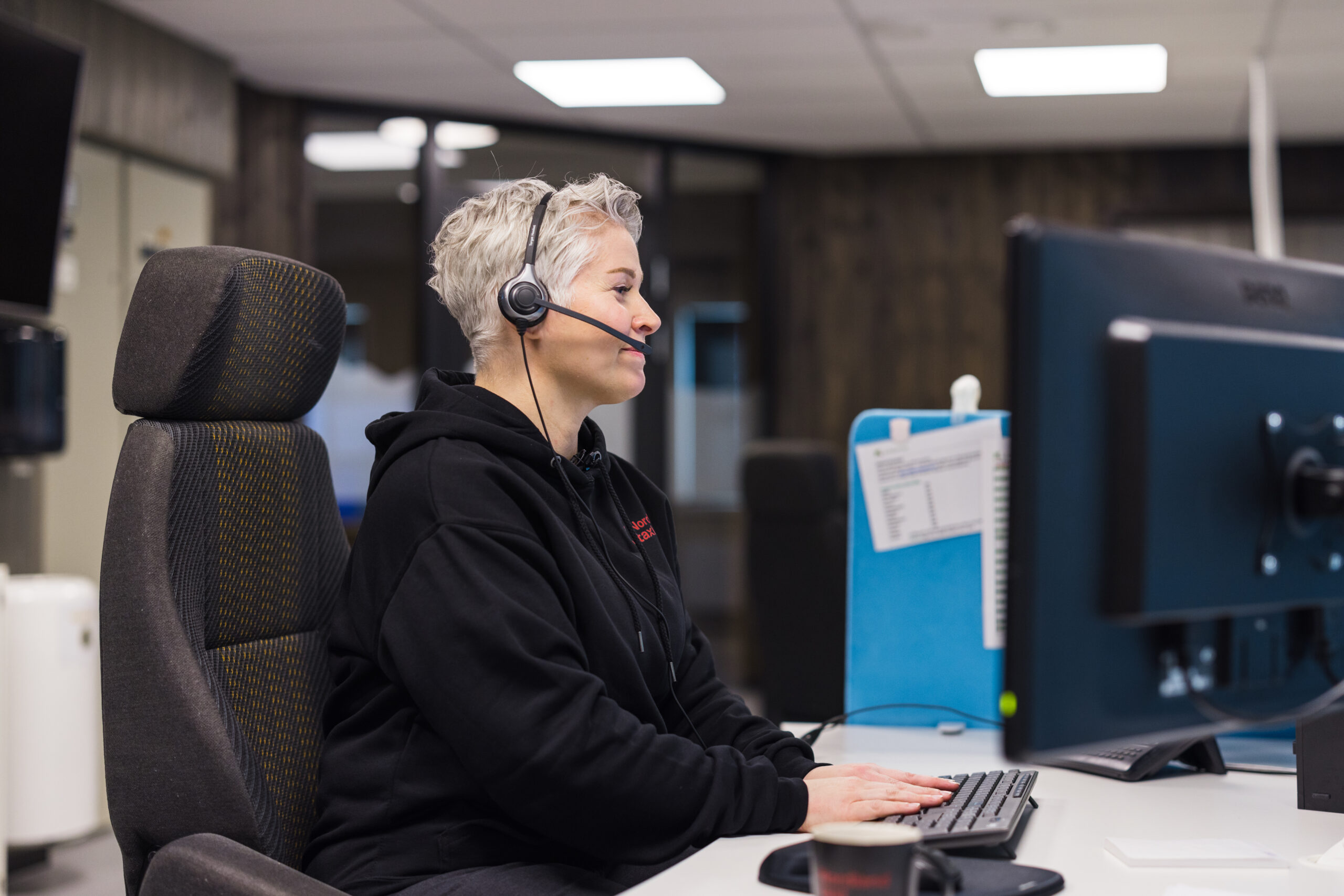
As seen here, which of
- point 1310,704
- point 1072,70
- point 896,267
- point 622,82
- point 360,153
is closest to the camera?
point 1310,704

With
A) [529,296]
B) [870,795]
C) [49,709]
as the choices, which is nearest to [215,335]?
[529,296]

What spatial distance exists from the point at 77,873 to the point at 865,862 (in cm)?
312

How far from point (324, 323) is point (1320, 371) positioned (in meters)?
1.00

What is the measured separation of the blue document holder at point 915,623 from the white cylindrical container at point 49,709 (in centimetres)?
225

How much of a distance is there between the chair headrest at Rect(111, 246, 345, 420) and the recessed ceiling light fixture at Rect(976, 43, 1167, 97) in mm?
3309

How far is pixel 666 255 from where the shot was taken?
5594mm

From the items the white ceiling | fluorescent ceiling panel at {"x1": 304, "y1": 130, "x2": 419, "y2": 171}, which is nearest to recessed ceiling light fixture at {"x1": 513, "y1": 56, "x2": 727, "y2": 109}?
the white ceiling

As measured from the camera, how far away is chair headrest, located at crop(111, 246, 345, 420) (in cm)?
129

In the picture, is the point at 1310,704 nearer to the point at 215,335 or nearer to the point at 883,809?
the point at 883,809

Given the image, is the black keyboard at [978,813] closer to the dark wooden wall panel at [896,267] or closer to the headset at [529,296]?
the headset at [529,296]

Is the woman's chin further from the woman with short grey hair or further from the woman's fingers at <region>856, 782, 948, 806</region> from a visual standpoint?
the woman's fingers at <region>856, 782, 948, 806</region>

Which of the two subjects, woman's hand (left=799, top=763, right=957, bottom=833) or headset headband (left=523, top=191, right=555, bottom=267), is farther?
headset headband (left=523, top=191, right=555, bottom=267)

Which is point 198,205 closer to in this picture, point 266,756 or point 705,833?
point 266,756

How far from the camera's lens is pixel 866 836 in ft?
2.79
